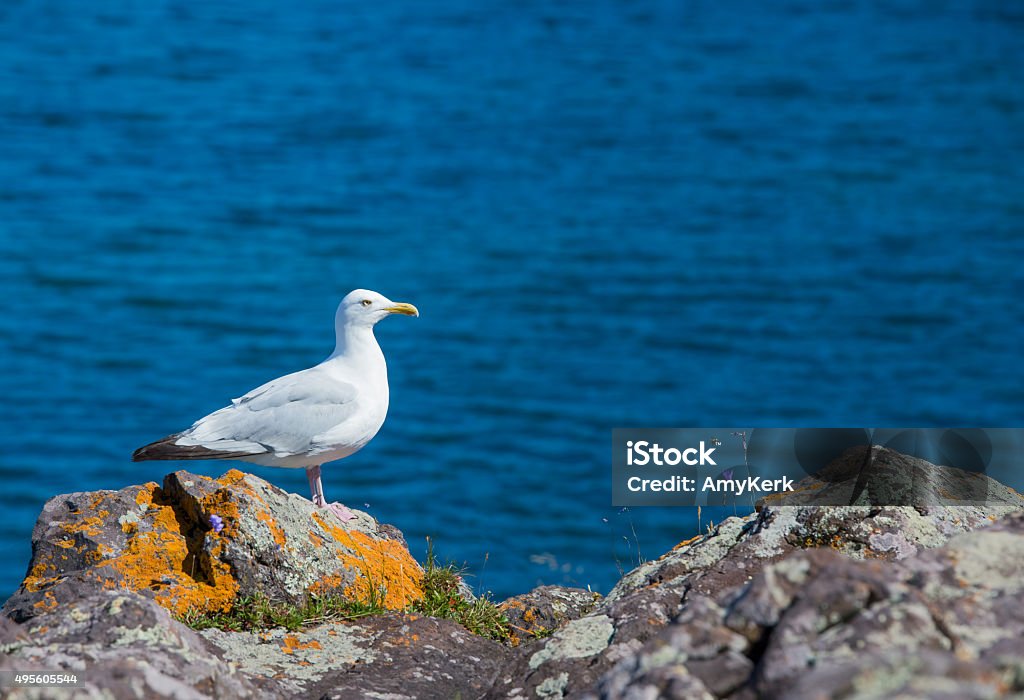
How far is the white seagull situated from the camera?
703 centimetres

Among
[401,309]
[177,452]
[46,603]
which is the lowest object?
[46,603]

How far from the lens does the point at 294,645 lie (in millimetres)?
5297

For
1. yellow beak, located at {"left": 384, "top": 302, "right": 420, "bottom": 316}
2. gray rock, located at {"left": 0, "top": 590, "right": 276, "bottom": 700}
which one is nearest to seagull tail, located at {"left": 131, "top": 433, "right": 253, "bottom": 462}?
yellow beak, located at {"left": 384, "top": 302, "right": 420, "bottom": 316}

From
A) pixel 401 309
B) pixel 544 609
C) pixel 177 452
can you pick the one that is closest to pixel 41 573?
pixel 177 452

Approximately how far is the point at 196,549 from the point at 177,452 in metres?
1.23

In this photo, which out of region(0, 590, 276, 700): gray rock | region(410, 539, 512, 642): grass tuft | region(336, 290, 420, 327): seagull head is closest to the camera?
region(0, 590, 276, 700): gray rock

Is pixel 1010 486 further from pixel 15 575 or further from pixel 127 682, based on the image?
pixel 15 575

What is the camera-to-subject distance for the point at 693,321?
92.8 ft

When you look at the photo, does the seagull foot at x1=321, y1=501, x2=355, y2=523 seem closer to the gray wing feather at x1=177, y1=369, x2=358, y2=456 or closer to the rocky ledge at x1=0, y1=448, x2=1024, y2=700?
the rocky ledge at x1=0, y1=448, x2=1024, y2=700

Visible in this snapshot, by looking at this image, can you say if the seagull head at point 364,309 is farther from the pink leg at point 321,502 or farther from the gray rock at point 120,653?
the gray rock at point 120,653

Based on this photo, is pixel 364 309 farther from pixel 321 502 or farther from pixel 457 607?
pixel 457 607

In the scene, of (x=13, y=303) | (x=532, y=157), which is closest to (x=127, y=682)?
(x=13, y=303)

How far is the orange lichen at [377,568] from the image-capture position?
5.98 meters

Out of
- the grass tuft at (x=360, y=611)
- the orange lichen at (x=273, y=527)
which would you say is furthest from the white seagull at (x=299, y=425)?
the orange lichen at (x=273, y=527)
